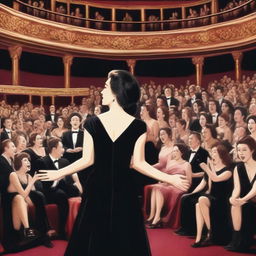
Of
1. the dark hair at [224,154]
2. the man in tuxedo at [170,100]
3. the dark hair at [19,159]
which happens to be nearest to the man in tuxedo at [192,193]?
the dark hair at [224,154]

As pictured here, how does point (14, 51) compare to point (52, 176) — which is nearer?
point (52, 176)

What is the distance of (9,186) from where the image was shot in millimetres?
4047

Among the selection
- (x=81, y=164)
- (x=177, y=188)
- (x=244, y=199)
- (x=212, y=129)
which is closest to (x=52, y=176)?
(x=81, y=164)

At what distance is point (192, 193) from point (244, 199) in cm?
76

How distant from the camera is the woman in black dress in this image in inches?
90.7

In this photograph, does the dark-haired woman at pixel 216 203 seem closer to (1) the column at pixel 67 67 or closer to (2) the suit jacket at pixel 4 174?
(2) the suit jacket at pixel 4 174

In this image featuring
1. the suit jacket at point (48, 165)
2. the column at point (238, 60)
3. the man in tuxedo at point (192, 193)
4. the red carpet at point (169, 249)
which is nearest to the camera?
the red carpet at point (169, 249)

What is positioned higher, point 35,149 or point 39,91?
point 39,91

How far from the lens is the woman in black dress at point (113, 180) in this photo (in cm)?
230

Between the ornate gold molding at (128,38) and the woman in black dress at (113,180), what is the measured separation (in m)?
11.1

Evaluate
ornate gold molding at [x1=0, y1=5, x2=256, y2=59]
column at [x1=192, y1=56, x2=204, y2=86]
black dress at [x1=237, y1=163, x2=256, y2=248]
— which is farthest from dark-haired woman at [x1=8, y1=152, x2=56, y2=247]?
column at [x1=192, y1=56, x2=204, y2=86]

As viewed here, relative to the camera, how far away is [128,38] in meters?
14.8

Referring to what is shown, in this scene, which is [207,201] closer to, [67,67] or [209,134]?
[209,134]

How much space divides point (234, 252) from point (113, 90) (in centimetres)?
231
